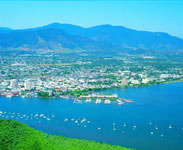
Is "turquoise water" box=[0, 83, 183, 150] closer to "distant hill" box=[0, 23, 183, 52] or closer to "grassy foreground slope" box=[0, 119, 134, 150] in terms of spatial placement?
"grassy foreground slope" box=[0, 119, 134, 150]

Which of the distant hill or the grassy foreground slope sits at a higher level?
the distant hill

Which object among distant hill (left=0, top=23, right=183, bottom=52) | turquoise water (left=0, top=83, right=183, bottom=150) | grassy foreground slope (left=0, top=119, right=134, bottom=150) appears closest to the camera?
grassy foreground slope (left=0, top=119, right=134, bottom=150)

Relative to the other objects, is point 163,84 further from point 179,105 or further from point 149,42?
point 149,42

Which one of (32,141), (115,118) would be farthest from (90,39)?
(32,141)

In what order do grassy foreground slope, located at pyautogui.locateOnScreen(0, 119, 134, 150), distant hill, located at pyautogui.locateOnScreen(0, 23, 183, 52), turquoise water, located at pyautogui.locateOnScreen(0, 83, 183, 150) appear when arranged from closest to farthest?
grassy foreground slope, located at pyautogui.locateOnScreen(0, 119, 134, 150) < turquoise water, located at pyautogui.locateOnScreen(0, 83, 183, 150) < distant hill, located at pyautogui.locateOnScreen(0, 23, 183, 52)

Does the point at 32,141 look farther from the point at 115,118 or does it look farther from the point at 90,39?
the point at 90,39


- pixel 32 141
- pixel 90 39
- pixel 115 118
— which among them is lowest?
pixel 115 118

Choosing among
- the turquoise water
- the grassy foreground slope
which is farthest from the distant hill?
the grassy foreground slope
